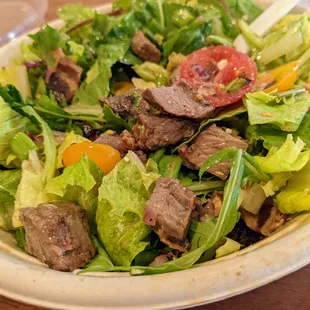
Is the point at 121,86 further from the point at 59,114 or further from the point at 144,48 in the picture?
the point at 59,114

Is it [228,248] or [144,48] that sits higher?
[144,48]

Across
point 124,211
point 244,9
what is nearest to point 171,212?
point 124,211

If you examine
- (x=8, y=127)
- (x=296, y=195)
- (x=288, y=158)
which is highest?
(x=8, y=127)

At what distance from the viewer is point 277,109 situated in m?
1.58

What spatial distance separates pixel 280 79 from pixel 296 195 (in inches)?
23.1

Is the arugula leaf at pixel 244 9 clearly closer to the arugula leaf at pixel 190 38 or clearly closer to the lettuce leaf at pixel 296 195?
the arugula leaf at pixel 190 38

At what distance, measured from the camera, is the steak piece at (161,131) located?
163 centimetres

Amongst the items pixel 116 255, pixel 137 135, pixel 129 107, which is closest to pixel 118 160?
pixel 137 135

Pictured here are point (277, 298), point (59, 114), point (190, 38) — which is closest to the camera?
point (277, 298)

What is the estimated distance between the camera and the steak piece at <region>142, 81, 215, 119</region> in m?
1.61

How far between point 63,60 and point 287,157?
4.01 feet

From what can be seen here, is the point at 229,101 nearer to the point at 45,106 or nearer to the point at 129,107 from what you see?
the point at 129,107

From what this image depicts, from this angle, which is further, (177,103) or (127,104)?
(127,104)

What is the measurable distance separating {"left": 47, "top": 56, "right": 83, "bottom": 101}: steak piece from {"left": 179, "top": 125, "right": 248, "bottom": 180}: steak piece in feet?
2.49
